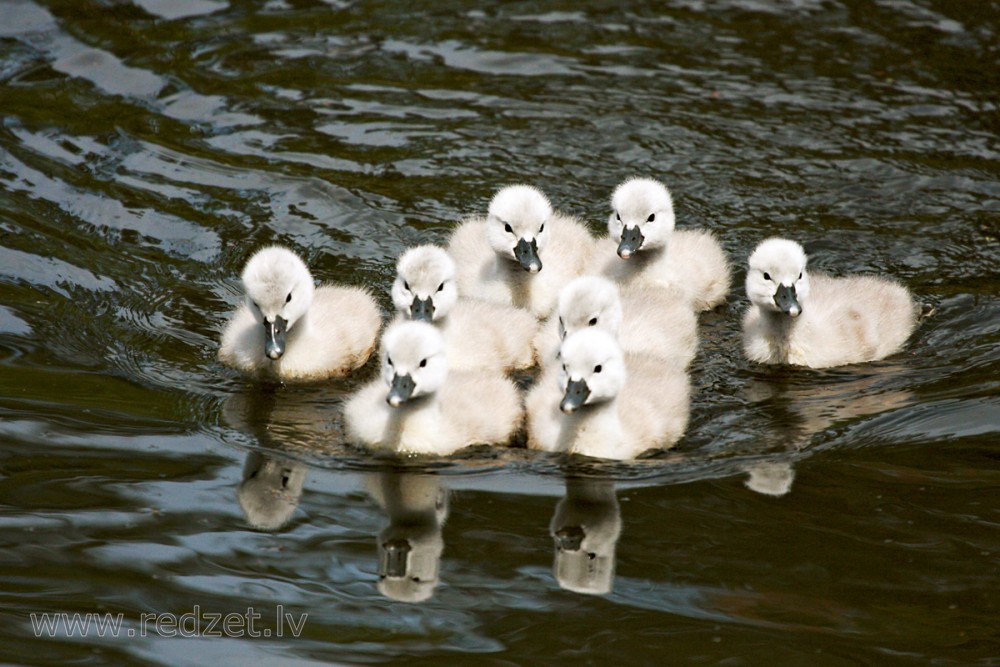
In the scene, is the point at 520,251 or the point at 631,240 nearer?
the point at 520,251

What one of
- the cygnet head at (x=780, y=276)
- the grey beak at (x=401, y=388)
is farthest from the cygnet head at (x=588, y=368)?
the cygnet head at (x=780, y=276)

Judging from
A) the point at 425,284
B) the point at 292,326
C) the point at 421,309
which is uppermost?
the point at 425,284

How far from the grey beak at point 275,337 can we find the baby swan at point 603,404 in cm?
114

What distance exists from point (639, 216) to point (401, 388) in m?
1.99

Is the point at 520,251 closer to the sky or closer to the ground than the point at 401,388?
closer to the sky

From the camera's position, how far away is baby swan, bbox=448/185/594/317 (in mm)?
6699

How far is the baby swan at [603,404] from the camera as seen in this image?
213 inches

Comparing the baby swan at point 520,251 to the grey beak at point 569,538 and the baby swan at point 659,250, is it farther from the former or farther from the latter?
the grey beak at point 569,538

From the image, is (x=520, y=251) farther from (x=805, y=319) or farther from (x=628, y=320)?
(x=805, y=319)

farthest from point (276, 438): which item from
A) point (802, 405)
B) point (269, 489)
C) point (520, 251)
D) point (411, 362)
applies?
point (802, 405)

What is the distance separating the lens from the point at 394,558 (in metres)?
4.82

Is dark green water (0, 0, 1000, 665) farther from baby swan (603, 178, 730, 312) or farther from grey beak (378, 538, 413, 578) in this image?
baby swan (603, 178, 730, 312)

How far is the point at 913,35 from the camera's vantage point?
417 inches

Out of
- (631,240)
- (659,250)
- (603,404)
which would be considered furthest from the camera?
(659,250)
